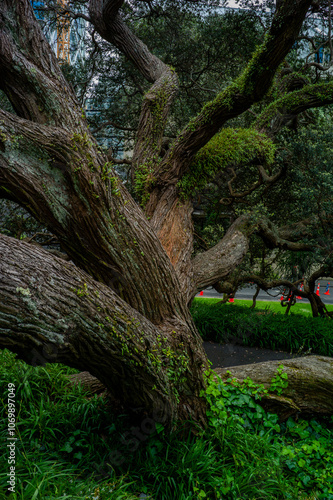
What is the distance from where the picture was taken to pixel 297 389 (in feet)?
12.5

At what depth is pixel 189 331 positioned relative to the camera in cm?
315

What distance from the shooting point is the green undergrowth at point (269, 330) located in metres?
7.51

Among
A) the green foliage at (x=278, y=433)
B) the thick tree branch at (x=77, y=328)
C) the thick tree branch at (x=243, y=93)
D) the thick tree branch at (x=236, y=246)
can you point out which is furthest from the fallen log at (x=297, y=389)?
the thick tree branch at (x=243, y=93)

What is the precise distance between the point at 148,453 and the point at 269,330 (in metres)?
5.56

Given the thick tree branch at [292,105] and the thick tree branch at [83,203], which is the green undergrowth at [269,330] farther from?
the thick tree branch at [83,203]

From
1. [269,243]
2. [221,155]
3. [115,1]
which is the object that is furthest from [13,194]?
[269,243]

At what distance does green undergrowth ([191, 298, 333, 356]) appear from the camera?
7.51 metres

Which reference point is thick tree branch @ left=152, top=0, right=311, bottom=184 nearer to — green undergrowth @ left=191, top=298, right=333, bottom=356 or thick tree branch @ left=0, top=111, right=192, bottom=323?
thick tree branch @ left=0, top=111, right=192, bottom=323

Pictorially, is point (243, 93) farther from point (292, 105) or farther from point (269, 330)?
point (269, 330)

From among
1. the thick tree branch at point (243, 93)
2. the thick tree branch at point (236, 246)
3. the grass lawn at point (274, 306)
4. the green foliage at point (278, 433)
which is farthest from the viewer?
the grass lawn at point (274, 306)

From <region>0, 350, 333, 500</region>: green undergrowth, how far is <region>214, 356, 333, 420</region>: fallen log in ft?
0.53

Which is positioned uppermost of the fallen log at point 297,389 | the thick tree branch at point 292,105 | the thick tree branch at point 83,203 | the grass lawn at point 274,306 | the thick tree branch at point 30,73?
the thick tree branch at point 292,105

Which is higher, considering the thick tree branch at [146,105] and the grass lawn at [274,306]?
the thick tree branch at [146,105]

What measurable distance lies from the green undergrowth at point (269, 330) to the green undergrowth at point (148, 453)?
407 centimetres
